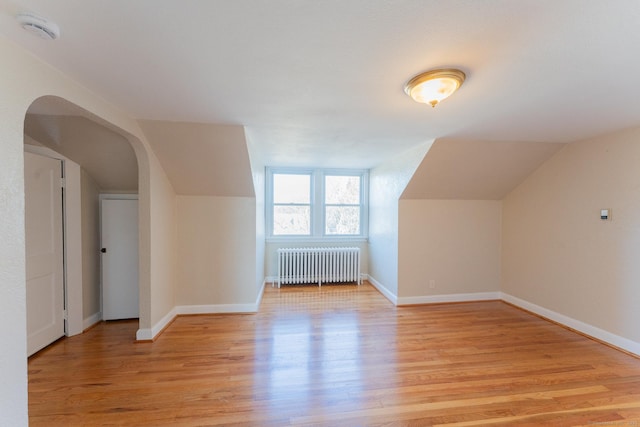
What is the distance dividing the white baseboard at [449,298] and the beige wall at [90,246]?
12.7 feet

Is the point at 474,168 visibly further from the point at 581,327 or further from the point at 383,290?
the point at 383,290

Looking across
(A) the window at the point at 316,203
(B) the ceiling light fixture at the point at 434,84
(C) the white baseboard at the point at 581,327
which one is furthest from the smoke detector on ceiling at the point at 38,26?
(C) the white baseboard at the point at 581,327

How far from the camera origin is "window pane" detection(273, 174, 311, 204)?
4.71 meters

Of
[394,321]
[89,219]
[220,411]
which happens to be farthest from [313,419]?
[89,219]

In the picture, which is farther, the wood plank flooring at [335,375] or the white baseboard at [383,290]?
the white baseboard at [383,290]

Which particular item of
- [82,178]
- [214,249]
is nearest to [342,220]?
[214,249]

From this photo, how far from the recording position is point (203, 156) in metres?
2.69

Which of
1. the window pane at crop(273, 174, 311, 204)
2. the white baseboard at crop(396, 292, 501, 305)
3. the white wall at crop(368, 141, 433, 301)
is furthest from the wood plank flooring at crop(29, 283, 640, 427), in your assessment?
the window pane at crop(273, 174, 311, 204)

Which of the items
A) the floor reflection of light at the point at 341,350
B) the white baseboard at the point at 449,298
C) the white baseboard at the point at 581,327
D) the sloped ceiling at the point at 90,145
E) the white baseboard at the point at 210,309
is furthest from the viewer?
the white baseboard at the point at 449,298

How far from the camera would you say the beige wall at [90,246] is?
273 cm

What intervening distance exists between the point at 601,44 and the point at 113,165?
13.3ft

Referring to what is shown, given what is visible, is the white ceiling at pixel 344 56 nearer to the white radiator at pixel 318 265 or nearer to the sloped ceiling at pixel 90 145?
the sloped ceiling at pixel 90 145

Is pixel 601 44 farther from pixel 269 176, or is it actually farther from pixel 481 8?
pixel 269 176

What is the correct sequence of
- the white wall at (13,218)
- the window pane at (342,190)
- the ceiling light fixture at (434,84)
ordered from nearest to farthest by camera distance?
the white wall at (13,218) < the ceiling light fixture at (434,84) < the window pane at (342,190)
